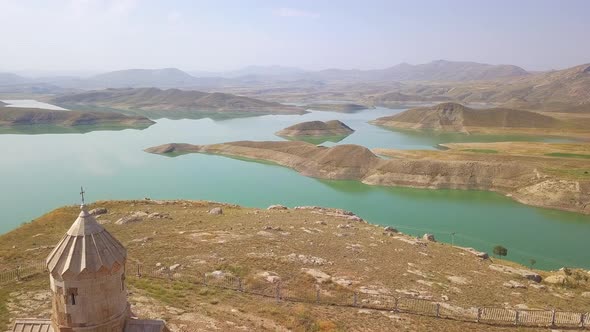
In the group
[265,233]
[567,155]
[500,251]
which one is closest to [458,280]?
[265,233]

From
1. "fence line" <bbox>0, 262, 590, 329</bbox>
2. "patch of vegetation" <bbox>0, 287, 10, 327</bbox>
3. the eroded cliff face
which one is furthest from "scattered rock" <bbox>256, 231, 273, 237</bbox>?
the eroded cliff face

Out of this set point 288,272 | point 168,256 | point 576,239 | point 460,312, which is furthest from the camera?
point 576,239

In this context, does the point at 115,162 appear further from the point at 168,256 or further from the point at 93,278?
the point at 93,278

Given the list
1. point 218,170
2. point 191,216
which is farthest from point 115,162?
point 191,216

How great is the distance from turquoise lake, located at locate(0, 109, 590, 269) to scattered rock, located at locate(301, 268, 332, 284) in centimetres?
2447

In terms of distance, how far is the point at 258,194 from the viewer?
60969 mm

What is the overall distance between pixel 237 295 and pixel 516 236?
36.5 meters

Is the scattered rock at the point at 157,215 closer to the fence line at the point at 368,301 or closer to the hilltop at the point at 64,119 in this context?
the fence line at the point at 368,301

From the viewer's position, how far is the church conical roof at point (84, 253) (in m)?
9.07

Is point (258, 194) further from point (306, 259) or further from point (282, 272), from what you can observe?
point (282, 272)

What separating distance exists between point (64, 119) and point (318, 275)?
493 ft

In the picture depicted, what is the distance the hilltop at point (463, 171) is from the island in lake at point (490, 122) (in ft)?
126

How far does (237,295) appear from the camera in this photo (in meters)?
19.5

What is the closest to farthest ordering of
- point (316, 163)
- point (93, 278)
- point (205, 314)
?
1. point (93, 278)
2. point (205, 314)
3. point (316, 163)
